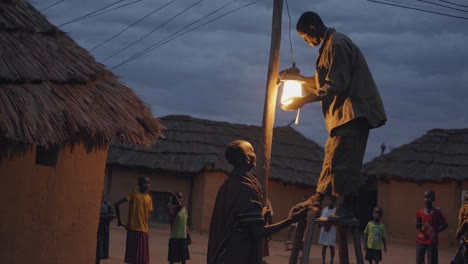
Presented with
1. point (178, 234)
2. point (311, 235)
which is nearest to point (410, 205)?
point (178, 234)

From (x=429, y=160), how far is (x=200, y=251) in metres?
8.96

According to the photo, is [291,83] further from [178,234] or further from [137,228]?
[178,234]

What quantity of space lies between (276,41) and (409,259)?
32.6ft

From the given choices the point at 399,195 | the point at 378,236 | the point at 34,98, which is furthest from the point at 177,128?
the point at 34,98

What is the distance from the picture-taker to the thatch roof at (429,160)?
20719mm

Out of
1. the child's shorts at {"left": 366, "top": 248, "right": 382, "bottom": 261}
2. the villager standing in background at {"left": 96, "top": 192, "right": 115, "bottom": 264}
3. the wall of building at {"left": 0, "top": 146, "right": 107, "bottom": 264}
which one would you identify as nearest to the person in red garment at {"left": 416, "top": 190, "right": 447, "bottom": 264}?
the child's shorts at {"left": 366, "top": 248, "right": 382, "bottom": 261}

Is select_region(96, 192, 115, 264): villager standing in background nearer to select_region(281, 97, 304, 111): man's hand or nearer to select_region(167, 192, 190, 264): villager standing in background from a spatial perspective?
select_region(167, 192, 190, 264): villager standing in background

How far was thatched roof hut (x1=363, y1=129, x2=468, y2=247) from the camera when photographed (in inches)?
802

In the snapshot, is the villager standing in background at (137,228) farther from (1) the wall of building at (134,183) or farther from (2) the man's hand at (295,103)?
(1) the wall of building at (134,183)

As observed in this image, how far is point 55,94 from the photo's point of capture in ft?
26.2

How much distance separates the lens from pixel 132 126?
29.0ft

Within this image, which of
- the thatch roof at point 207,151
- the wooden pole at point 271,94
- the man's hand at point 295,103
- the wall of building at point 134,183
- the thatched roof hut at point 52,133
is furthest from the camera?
the wall of building at point 134,183

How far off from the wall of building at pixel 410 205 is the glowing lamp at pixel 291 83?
51.5ft

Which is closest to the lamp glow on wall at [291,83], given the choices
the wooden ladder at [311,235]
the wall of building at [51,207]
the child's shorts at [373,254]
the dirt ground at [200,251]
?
the wooden ladder at [311,235]
